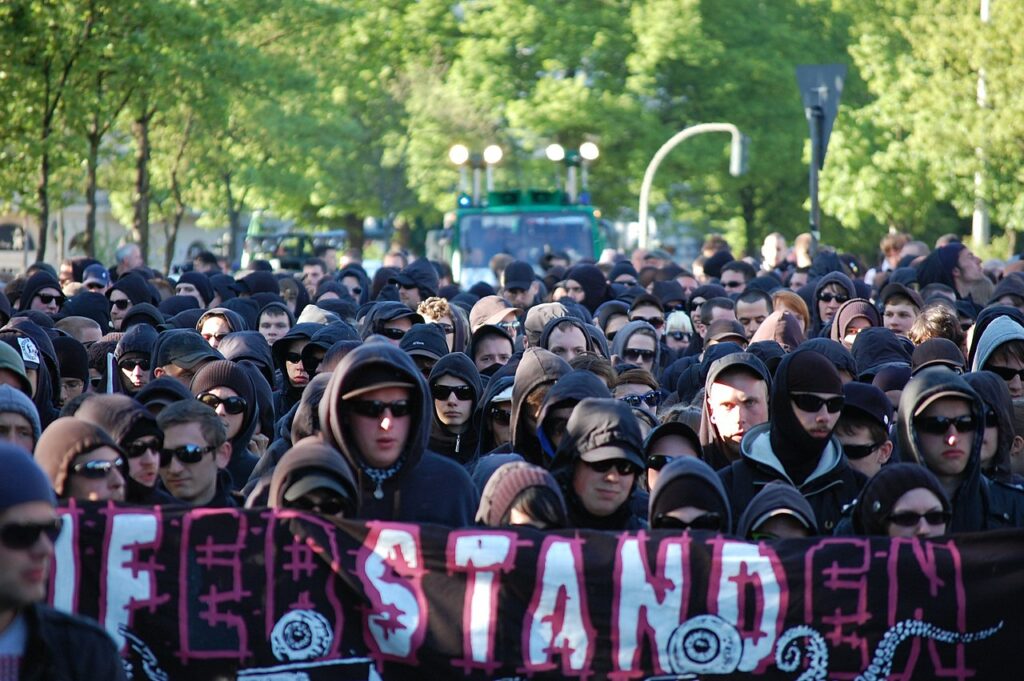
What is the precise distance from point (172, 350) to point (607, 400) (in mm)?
3880

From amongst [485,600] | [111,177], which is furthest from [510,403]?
[111,177]

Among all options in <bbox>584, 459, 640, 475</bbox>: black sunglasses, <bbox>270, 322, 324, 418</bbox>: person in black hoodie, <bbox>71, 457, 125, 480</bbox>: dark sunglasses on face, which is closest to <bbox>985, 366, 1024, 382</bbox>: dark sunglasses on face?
<bbox>584, 459, 640, 475</bbox>: black sunglasses

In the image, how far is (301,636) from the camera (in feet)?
19.6

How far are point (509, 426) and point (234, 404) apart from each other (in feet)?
4.16

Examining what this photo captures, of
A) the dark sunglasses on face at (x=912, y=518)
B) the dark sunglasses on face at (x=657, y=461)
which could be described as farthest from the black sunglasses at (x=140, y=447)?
the dark sunglasses on face at (x=912, y=518)

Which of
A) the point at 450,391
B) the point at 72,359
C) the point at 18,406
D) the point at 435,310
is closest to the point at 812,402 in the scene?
the point at 450,391

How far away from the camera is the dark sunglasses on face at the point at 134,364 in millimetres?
10680

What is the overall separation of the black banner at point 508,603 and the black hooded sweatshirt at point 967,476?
42.1 inches

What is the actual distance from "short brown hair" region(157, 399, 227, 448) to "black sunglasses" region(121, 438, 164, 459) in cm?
30

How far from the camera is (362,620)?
19.7 ft

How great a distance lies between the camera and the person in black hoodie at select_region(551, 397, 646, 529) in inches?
256

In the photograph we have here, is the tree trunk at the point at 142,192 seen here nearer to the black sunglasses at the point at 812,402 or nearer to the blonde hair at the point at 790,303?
the blonde hair at the point at 790,303

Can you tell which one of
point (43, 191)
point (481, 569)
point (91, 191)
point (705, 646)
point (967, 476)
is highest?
point (91, 191)

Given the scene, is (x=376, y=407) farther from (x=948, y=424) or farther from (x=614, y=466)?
(x=948, y=424)
